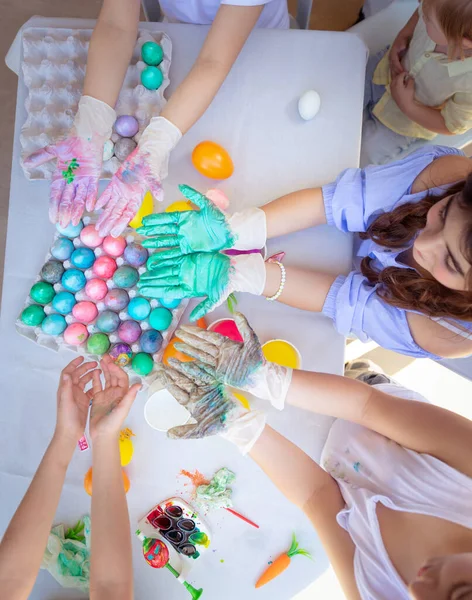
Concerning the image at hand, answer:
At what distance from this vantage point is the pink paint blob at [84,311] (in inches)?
40.9

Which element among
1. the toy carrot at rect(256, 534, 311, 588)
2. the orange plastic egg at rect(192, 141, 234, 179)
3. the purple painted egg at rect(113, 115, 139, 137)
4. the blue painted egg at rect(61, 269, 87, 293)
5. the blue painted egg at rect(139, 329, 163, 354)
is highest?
the purple painted egg at rect(113, 115, 139, 137)

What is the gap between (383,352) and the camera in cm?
Result: 176

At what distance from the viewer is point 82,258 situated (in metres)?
1.04

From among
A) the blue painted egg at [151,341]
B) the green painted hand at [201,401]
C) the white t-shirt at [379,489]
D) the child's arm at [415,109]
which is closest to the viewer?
the white t-shirt at [379,489]

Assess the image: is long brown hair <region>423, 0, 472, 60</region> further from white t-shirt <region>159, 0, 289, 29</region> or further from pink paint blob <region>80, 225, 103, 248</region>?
pink paint blob <region>80, 225, 103, 248</region>

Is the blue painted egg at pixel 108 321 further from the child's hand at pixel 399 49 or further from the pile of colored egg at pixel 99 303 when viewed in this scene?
the child's hand at pixel 399 49

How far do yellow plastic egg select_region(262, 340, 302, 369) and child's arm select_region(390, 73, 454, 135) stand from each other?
26.6 inches

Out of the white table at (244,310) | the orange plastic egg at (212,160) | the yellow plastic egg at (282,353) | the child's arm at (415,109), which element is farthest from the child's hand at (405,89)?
the yellow plastic egg at (282,353)

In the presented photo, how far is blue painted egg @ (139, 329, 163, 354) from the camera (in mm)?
1026

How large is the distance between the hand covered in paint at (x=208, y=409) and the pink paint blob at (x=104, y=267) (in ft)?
0.88

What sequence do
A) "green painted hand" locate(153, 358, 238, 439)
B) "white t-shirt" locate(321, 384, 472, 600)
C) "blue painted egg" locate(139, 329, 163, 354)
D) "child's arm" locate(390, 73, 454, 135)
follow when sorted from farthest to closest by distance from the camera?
"child's arm" locate(390, 73, 454, 135) < "blue painted egg" locate(139, 329, 163, 354) < "green painted hand" locate(153, 358, 238, 439) < "white t-shirt" locate(321, 384, 472, 600)

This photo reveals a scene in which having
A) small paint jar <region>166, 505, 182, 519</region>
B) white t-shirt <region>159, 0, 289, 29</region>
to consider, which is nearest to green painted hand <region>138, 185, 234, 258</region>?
white t-shirt <region>159, 0, 289, 29</region>

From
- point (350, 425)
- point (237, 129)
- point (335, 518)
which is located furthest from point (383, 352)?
point (237, 129)

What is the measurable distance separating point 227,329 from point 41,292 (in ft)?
1.39
